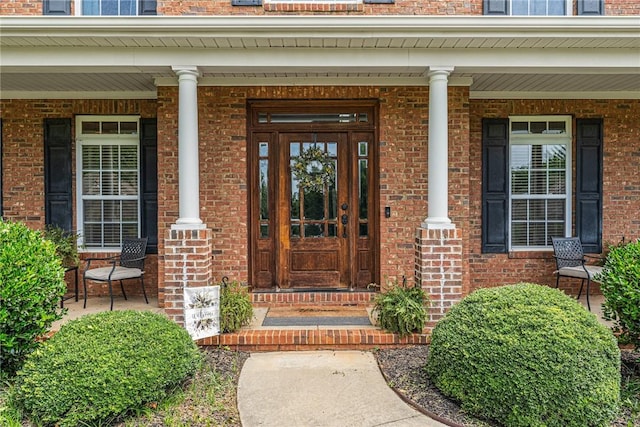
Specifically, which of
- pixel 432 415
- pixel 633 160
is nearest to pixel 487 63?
pixel 633 160

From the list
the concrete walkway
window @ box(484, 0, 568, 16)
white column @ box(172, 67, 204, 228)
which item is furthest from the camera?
window @ box(484, 0, 568, 16)

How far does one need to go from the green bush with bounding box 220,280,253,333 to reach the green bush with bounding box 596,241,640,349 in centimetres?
326

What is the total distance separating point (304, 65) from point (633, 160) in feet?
15.9

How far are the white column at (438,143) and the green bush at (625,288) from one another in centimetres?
151

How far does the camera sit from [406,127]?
5555mm

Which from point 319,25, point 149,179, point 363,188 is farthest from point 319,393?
point 149,179

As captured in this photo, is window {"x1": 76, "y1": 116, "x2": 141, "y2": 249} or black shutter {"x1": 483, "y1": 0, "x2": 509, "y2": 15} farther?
window {"x1": 76, "y1": 116, "x2": 141, "y2": 249}

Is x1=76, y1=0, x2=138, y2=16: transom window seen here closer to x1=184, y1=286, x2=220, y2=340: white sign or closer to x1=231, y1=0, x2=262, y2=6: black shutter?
x1=231, y1=0, x2=262, y2=6: black shutter

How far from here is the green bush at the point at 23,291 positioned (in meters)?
3.30

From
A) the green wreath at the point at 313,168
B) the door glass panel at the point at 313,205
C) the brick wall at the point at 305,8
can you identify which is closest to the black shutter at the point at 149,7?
the brick wall at the point at 305,8

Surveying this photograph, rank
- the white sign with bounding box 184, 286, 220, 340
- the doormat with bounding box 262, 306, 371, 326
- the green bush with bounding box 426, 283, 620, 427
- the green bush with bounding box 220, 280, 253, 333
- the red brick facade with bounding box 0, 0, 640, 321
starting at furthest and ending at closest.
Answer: the red brick facade with bounding box 0, 0, 640, 321 → the doormat with bounding box 262, 306, 371, 326 → the green bush with bounding box 220, 280, 253, 333 → the white sign with bounding box 184, 286, 220, 340 → the green bush with bounding box 426, 283, 620, 427

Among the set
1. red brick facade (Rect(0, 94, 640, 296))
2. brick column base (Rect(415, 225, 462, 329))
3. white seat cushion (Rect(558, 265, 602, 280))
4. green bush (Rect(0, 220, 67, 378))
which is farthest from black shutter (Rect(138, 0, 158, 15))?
white seat cushion (Rect(558, 265, 602, 280))

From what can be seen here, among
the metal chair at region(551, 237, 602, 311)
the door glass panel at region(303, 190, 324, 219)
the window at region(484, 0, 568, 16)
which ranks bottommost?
the metal chair at region(551, 237, 602, 311)

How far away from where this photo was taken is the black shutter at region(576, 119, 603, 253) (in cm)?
612
